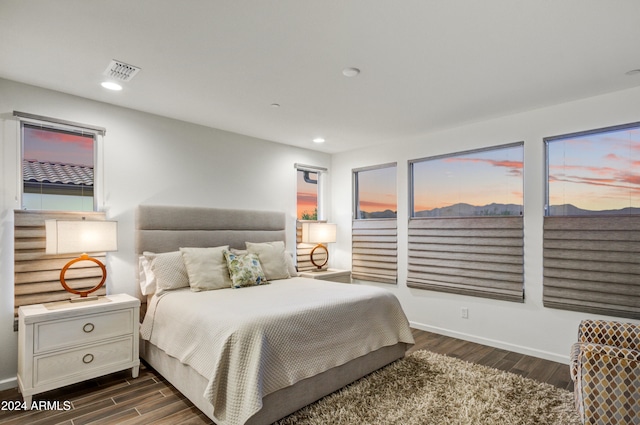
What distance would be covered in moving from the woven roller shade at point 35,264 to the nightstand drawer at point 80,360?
609 millimetres

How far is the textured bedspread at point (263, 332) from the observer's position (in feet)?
6.97

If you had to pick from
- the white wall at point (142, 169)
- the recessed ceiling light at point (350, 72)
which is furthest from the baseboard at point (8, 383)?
the recessed ceiling light at point (350, 72)

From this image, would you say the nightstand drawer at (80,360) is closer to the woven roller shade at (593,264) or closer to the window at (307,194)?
the window at (307,194)

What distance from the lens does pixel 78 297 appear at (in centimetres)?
309

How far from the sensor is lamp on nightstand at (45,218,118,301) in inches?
108

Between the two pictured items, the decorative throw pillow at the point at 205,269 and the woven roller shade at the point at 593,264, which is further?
the decorative throw pillow at the point at 205,269

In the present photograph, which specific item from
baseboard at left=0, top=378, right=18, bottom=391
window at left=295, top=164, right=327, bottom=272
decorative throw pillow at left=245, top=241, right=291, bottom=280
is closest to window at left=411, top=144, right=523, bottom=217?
window at left=295, top=164, right=327, bottom=272

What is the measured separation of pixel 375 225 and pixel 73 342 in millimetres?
3747

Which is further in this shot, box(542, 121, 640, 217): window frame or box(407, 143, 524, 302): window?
box(407, 143, 524, 302): window

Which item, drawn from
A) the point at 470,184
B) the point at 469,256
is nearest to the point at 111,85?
the point at 470,184

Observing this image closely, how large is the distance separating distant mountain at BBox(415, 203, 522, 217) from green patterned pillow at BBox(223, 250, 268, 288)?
2.34m

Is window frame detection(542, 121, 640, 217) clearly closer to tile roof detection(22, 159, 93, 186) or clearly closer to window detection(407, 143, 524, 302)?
window detection(407, 143, 524, 302)

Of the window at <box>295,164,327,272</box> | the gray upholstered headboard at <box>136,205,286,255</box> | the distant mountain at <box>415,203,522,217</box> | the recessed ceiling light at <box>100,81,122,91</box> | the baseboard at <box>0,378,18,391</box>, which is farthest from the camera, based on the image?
the window at <box>295,164,327,272</box>

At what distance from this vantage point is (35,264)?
2.91 m
